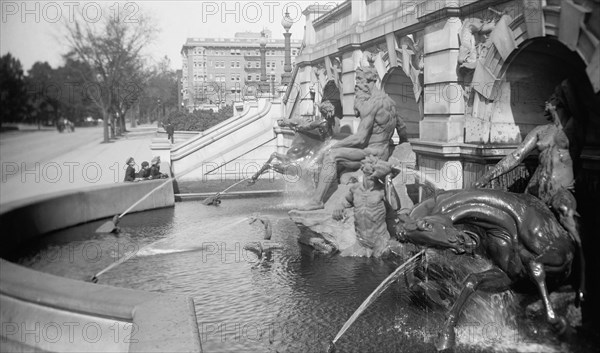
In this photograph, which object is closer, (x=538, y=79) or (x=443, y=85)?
(x=538, y=79)

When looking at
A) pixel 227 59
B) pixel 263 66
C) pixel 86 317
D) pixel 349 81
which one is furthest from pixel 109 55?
pixel 227 59

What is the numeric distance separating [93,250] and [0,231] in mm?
1848

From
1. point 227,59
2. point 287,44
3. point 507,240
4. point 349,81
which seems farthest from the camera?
point 227,59

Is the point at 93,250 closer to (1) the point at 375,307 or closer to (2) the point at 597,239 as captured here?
(1) the point at 375,307

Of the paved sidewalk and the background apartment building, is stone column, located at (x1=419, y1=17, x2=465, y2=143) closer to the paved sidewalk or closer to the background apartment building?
the paved sidewalk

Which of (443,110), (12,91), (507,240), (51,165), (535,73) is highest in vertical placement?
(535,73)

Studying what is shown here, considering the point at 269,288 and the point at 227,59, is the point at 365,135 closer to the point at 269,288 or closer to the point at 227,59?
the point at 269,288

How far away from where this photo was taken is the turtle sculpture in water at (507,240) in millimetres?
6539

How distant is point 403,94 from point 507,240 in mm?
11010

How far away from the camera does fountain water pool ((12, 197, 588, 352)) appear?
22.1 feet

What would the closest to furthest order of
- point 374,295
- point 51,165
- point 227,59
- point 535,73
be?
point 374,295
point 535,73
point 51,165
point 227,59

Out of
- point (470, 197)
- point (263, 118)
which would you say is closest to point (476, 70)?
point (470, 197)

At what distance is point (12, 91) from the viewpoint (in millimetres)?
9211

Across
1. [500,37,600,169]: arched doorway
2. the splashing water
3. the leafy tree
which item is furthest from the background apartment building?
the splashing water
